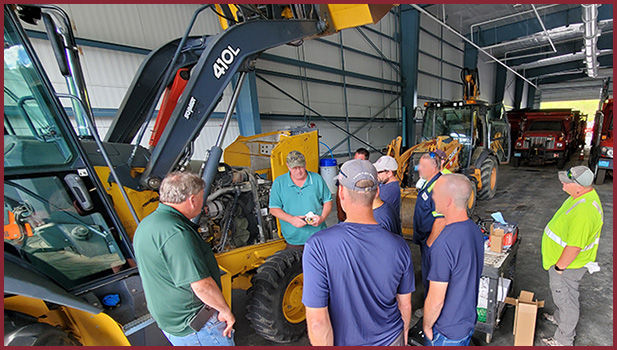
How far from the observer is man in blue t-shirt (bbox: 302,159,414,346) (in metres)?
1.35

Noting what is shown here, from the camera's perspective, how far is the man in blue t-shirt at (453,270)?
1.66 meters

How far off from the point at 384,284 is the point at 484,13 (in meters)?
16.3

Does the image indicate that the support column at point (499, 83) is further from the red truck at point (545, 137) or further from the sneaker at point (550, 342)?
the sneaker at point (550, 342)

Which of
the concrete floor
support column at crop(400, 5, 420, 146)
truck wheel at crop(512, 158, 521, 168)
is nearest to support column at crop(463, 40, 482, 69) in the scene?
truck wheel at crop(512, 158, 521, 168)

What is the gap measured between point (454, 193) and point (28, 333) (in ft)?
8.46

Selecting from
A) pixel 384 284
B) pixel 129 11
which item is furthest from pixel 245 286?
pixel 129 11

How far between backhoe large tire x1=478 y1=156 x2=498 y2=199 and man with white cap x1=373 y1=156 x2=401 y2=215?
5.55 m

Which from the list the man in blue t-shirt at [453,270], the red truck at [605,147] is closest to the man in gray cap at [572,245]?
the man in blue t-shirt at [453,270]

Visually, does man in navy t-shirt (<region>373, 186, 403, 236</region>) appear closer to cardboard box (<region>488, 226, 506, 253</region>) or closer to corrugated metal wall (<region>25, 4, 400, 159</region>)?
cardboard box (<region>488, 226, 506, 253</region>)

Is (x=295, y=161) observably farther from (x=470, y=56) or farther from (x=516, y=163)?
(x=470, y=56)

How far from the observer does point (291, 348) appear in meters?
2.62

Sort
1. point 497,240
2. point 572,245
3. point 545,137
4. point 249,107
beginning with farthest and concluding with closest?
point 545,137
point 249,107
point 497,240
point 572,245

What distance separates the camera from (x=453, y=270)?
65.7 inches

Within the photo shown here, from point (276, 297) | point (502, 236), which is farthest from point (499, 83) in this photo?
point (276, 297)
